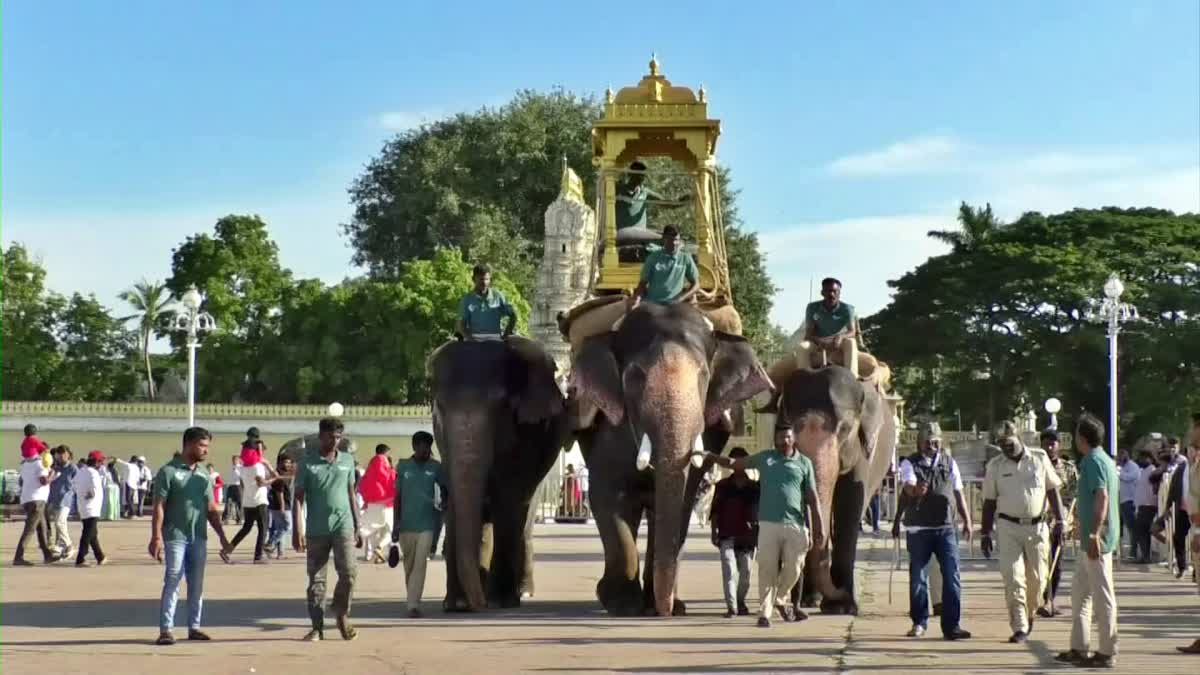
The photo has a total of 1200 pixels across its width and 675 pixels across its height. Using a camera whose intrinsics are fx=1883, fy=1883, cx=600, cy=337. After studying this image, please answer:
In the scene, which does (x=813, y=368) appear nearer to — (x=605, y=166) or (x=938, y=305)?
(x=605, y=166)

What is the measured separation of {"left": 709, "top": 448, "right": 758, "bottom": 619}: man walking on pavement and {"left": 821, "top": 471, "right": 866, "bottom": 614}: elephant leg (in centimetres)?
73

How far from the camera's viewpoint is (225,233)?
71.9 meters

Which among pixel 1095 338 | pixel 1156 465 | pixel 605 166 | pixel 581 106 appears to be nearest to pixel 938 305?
pixel 1095 338

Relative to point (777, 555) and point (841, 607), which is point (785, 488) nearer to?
point (777, 555)

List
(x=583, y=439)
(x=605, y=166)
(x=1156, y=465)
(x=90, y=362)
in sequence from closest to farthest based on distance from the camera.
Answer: (x=583, y=439) < (x=605, y=166) < (x=1156, y=465) < (x=90, y=362)

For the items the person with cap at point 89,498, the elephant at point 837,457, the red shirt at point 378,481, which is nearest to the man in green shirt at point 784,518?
the elephant at point 837,457

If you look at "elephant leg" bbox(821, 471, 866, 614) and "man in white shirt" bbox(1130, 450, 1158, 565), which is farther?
"man in white shirt" bbox(1130, 450, 1158, 565)

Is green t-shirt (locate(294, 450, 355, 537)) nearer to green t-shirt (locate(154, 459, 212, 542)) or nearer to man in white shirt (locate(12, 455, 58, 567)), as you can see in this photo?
green t-shirt (locate(154, 459, 212, 542))

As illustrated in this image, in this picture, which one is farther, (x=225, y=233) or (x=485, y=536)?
(x=225, y=233)

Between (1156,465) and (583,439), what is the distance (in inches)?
481

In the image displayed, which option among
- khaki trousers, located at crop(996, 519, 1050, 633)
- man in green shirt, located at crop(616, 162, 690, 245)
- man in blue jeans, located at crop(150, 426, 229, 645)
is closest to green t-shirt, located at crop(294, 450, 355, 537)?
man in blue jeans, located at crop(150, 426, 229, 645)

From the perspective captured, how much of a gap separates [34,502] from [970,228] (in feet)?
175

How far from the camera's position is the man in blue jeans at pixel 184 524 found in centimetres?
1367

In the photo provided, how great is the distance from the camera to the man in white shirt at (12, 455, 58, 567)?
24.8 meters
